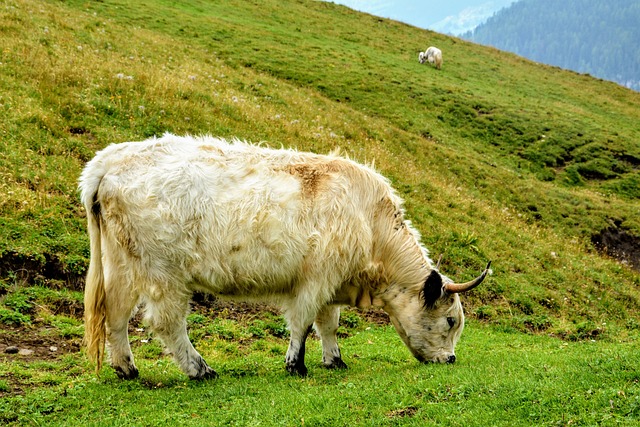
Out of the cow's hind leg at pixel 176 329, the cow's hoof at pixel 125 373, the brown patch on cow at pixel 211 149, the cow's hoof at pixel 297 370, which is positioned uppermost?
the brown patch on cow at pixel 211 149

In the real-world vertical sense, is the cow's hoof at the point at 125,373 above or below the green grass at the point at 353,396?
below

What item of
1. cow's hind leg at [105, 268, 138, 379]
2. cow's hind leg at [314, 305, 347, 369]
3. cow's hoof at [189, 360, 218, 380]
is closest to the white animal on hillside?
cow's hind leg at [314, 305, 347, 369]

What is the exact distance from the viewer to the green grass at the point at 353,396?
539cm

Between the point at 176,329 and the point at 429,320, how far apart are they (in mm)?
3547

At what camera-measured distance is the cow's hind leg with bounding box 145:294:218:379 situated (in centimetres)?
681

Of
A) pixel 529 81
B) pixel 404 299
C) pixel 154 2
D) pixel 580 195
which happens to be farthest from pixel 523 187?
pixel 154 2

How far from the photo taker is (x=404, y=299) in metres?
8.00

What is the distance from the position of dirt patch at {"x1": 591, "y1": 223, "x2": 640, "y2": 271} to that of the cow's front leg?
16853 millimetres

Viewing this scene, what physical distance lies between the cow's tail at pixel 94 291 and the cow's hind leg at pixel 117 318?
0.07 metres

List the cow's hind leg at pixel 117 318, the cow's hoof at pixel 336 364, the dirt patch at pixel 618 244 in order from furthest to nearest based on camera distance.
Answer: the dirt patch at pixel 618 244, the cow's hoof at pixel 336 364, the cow's hind leg at pixel 117 318

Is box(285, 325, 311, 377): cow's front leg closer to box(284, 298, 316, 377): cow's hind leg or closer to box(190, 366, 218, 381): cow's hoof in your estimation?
box(284, 298, 316, 377): cow's hind leg

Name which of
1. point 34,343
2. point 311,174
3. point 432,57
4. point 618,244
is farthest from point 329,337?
point 432,57

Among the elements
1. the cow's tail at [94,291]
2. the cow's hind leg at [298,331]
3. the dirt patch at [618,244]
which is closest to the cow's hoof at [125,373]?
the cow's tail at [94,291]

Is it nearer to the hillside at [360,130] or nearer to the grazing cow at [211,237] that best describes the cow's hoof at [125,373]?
the grazing cow at [211,237]
